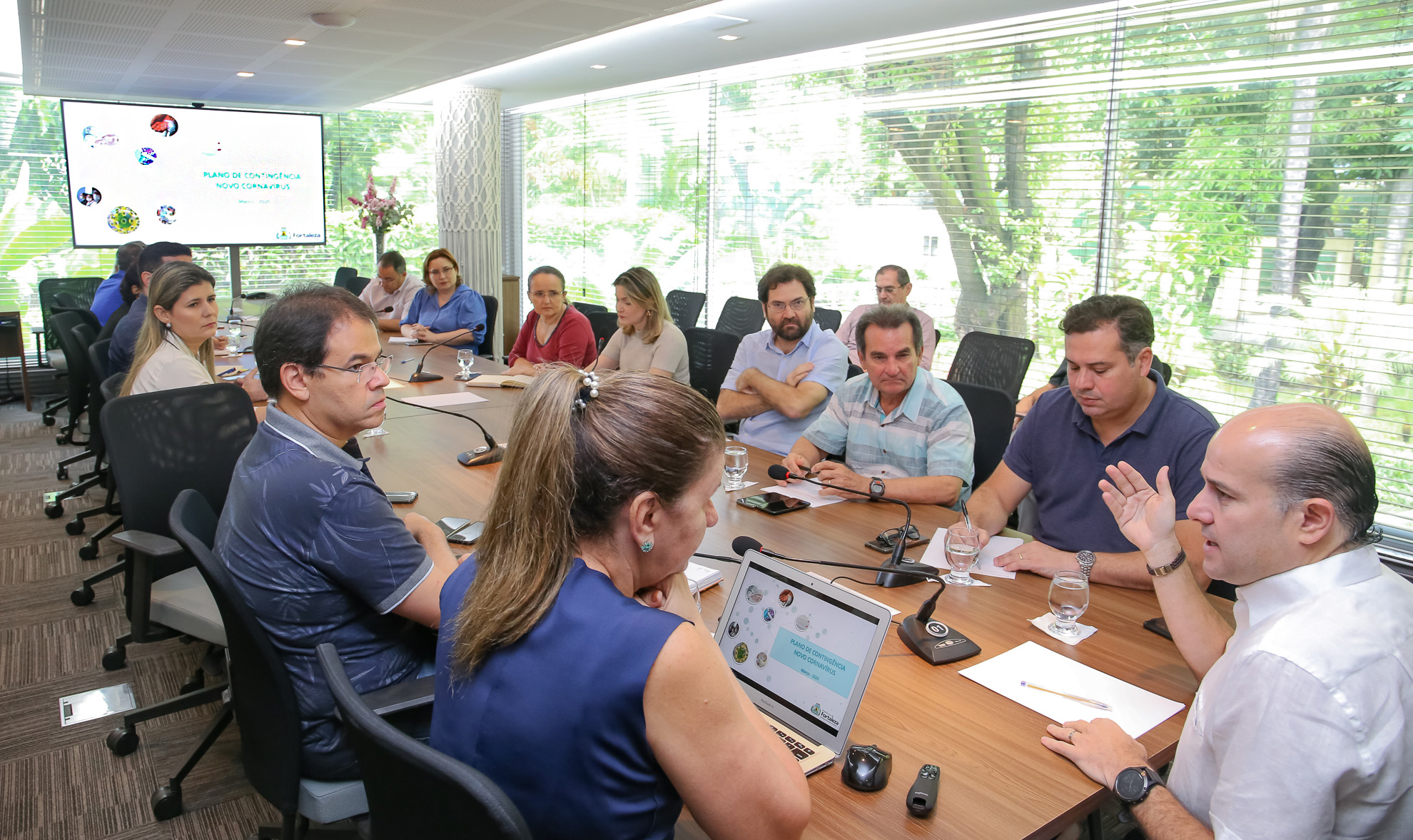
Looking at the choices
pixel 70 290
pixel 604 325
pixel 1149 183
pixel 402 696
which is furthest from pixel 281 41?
pixel 402 696

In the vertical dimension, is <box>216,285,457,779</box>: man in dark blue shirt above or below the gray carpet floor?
above

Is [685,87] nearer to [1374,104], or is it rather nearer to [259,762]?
[1374,104]

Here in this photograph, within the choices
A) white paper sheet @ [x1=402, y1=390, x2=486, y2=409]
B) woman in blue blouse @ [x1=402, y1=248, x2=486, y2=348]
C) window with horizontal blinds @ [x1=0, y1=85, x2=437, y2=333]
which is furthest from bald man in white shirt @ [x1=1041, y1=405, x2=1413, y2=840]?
window with horizontal blinds @ [x1=0, y1=85, x2=437, y2=333]

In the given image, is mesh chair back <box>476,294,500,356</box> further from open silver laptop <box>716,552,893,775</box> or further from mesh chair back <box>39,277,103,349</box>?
open silver laptop <box>716,552,893,775</box>

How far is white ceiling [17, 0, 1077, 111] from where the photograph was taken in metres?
4.88

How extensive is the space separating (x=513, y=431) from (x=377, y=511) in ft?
2.35

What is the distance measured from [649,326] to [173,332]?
86.0 inches

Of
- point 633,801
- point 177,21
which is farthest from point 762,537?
point 177,21

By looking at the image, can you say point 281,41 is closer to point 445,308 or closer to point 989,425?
point 445,308

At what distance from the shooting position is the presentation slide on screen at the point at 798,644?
1396mm

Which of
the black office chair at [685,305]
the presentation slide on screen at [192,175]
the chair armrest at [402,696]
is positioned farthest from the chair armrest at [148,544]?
the presentation slide on screen at [192,175]

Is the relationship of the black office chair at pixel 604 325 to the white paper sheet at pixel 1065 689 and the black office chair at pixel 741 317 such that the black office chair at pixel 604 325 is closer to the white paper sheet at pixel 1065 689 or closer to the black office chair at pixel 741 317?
the black office chair at pixel 741 317

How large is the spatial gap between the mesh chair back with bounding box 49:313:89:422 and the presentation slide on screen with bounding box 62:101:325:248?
2.93 m

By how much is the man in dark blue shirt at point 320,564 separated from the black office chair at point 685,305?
527 cm
